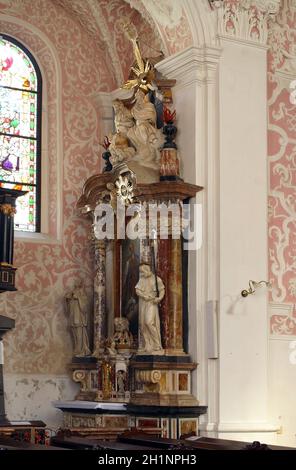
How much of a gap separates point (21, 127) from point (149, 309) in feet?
11.1

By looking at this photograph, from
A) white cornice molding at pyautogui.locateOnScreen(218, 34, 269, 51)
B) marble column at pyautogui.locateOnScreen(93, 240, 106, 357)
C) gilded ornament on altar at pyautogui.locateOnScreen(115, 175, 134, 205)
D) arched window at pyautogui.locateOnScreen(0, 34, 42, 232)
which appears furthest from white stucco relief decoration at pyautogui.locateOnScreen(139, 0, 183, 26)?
marble column at pyautogui.locateOnScreen(93, 240, 106, 357)

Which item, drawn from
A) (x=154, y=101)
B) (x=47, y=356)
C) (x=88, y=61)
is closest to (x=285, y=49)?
(x=154, y=101)

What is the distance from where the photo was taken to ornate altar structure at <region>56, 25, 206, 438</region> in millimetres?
11820

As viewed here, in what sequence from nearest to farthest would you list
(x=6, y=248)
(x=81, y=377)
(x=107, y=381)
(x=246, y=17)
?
(x=6, y=248) < (x=107, y=381) < (x=246, y=17) < (x=81, y=377)

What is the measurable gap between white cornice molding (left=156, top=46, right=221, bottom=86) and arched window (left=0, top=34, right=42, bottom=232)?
2400 mm

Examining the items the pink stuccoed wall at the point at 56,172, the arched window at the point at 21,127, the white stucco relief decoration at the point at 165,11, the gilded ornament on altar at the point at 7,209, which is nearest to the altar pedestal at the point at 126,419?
the pink stuccoed wall at the point at 56,172

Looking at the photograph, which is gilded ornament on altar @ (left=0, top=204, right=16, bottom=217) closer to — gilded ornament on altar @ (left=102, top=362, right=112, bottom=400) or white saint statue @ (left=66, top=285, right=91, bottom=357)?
white saint statue @ (left=66, top=285, right=91, bottom=357)

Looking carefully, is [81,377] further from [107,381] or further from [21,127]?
[21,127]

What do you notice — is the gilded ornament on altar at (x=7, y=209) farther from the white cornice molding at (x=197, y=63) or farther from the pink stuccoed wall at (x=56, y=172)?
the white cornice molding at (x=197, y=63)

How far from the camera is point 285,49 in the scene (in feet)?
42.8

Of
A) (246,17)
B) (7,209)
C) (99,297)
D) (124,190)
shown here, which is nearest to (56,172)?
(124,190)

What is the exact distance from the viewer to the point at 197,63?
1227 centimetres

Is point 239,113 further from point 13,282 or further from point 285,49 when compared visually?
point 13,282

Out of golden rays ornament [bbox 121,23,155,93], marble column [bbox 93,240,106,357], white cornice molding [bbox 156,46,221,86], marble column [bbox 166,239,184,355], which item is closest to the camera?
marble column [bbox 166,239,184,355]
